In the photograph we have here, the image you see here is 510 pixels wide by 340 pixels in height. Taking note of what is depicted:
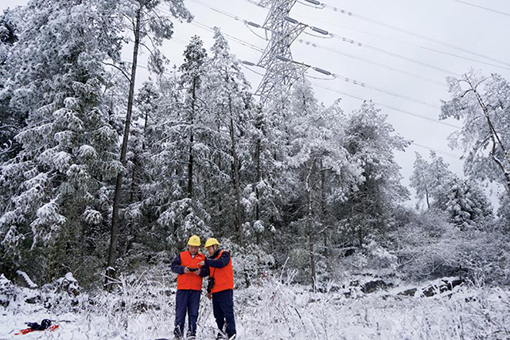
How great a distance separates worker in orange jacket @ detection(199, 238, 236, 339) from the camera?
18.2ft

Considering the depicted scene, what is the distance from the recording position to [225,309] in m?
5.54

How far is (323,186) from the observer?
72.1 ft

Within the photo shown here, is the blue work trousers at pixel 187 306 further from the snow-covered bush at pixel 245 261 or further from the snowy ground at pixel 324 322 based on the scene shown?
the snow-covered bush at pixel 245 261

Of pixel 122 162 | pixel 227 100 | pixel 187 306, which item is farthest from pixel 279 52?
pixel 187 306

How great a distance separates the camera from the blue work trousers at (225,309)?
5.44 metres

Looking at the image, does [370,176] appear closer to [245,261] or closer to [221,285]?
[245,261]

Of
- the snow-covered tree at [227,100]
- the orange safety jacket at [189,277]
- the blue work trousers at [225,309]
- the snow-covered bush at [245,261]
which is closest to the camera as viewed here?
the blue work trousers at [225,309]

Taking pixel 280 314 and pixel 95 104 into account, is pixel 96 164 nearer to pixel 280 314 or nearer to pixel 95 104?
pixel 95 104

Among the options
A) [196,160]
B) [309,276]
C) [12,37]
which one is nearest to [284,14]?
[196,160]

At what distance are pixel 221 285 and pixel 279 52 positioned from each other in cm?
2832

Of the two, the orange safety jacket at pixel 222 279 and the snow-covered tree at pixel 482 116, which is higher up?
the snow-covered tree at pixel 482 116

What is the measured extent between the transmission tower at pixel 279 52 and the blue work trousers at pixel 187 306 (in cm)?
2294

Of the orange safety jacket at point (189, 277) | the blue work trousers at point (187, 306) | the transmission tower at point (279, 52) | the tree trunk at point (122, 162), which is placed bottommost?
the blue work trousers at point (187, 306)

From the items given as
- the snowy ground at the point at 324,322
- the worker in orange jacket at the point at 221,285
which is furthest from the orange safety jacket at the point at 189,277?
the snowy ground at the point at 324,322
